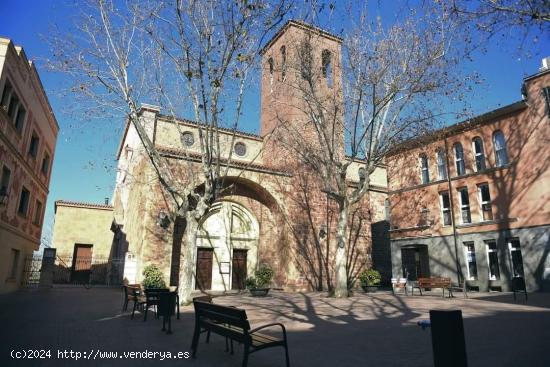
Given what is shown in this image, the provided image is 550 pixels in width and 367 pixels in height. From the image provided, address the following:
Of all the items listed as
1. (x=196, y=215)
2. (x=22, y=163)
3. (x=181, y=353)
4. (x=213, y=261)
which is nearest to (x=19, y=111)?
(x=22, y=163)

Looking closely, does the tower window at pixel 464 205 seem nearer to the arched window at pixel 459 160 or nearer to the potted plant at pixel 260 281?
the arched window at pixel 459 160

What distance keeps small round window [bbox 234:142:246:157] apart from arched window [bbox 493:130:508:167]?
15.1m

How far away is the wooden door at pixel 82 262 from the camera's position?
29.3 meters

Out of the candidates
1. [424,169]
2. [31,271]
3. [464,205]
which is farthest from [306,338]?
[424,169]

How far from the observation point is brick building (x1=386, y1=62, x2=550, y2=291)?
59.4 ft

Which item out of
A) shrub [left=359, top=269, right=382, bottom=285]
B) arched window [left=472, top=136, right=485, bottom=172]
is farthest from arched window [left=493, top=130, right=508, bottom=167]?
shrub [left=359, top=269, right=382, bottom=285]

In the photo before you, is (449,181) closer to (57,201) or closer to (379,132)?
(379,132)

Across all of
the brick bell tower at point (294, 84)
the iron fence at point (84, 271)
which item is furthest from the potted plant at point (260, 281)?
the iron fence at point (84, 271)

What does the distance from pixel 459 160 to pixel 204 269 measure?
656 inches

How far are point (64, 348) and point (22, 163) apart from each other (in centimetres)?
1416

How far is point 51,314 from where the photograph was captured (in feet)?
32.6

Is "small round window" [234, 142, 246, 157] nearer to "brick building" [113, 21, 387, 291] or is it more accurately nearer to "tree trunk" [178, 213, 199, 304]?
"brick building" [113, 21, 387, 291]

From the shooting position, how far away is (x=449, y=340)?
408 cm

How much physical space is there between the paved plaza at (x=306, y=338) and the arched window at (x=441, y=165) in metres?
13.0
